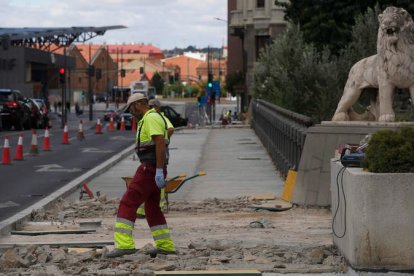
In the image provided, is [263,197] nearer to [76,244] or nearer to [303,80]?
[76,244]

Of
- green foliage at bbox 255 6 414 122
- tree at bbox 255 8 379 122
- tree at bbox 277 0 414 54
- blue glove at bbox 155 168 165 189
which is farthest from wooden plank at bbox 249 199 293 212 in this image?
tree at bbox 277 0 414 54

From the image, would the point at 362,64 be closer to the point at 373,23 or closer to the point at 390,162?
the point at 390,162

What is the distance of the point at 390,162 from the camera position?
9.62 meters

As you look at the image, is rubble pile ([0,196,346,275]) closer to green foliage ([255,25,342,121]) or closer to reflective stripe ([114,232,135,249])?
reflective stripe ([114,232,135,249])


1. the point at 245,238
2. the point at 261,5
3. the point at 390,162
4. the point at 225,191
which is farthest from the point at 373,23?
the point at 261,5

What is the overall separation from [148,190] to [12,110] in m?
43.8

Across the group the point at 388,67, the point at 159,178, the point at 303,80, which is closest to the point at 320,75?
the point at 303,80

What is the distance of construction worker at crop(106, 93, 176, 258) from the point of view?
11.3 metres

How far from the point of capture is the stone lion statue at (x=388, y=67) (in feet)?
52.0

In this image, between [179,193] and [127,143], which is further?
[127,143]

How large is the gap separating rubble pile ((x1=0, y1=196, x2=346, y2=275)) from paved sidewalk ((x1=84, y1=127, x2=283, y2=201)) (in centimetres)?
446

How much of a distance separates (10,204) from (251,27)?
68.7 meters

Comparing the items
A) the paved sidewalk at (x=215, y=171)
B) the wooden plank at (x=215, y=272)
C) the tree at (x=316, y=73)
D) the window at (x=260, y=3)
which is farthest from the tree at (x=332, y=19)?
the window at (x=260, y=3)

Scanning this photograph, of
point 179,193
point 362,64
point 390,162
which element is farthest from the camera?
point 179,193
